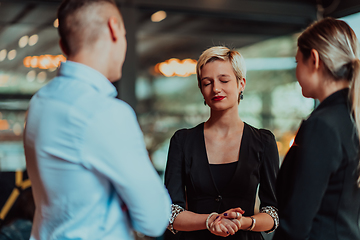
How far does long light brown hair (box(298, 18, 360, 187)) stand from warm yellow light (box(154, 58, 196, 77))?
3189mm

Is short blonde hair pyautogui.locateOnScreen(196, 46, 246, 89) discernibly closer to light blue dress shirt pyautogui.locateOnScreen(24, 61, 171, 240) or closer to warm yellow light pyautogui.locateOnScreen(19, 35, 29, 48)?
light blue dress shirt pyautogui.locateOnScreen(24, 61, 171, 240)

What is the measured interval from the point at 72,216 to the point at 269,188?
929 millimetres

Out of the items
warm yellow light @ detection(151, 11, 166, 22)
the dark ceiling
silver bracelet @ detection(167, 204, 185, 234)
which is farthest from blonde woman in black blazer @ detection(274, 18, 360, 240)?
warm yellow light @ detection(151, 11, 166, 22)

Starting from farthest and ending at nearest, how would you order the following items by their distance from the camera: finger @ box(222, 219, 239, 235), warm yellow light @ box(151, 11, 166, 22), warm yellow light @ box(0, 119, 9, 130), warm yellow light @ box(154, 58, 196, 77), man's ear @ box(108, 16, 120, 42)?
warm yellow light @ box(154, 58, 196, 77) < warm yellow light @ box(151, 11, 166, 22) < warm yellow light @ box(0, 119, 9, 130) < finger @ box(222, 219, 239, 235) < man's ear @ box(108, 16, 120, 42)

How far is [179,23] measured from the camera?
4305 mm

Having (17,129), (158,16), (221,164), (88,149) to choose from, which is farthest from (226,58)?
(17,129)

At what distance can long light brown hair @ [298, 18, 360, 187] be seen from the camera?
118 centimetres

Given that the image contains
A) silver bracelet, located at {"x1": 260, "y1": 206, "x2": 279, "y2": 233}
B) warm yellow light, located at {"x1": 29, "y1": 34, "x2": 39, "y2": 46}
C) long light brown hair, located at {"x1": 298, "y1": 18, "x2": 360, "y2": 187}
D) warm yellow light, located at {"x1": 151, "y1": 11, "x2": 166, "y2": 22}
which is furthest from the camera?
warm yellow light, located at {"x1": 151, "y1": 11, "x2": 166, "y2": 22}

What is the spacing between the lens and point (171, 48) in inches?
172

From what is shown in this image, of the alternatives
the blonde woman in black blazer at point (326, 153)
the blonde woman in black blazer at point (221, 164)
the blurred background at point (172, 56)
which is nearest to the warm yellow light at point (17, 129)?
the blurred background at point (172, 56)

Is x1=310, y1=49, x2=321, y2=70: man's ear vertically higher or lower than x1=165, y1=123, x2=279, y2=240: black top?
higher

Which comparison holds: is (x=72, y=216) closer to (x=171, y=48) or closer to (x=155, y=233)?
(x=155, y=233)

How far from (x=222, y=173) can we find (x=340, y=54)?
2.31ft

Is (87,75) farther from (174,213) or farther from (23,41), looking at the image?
(23,41)
